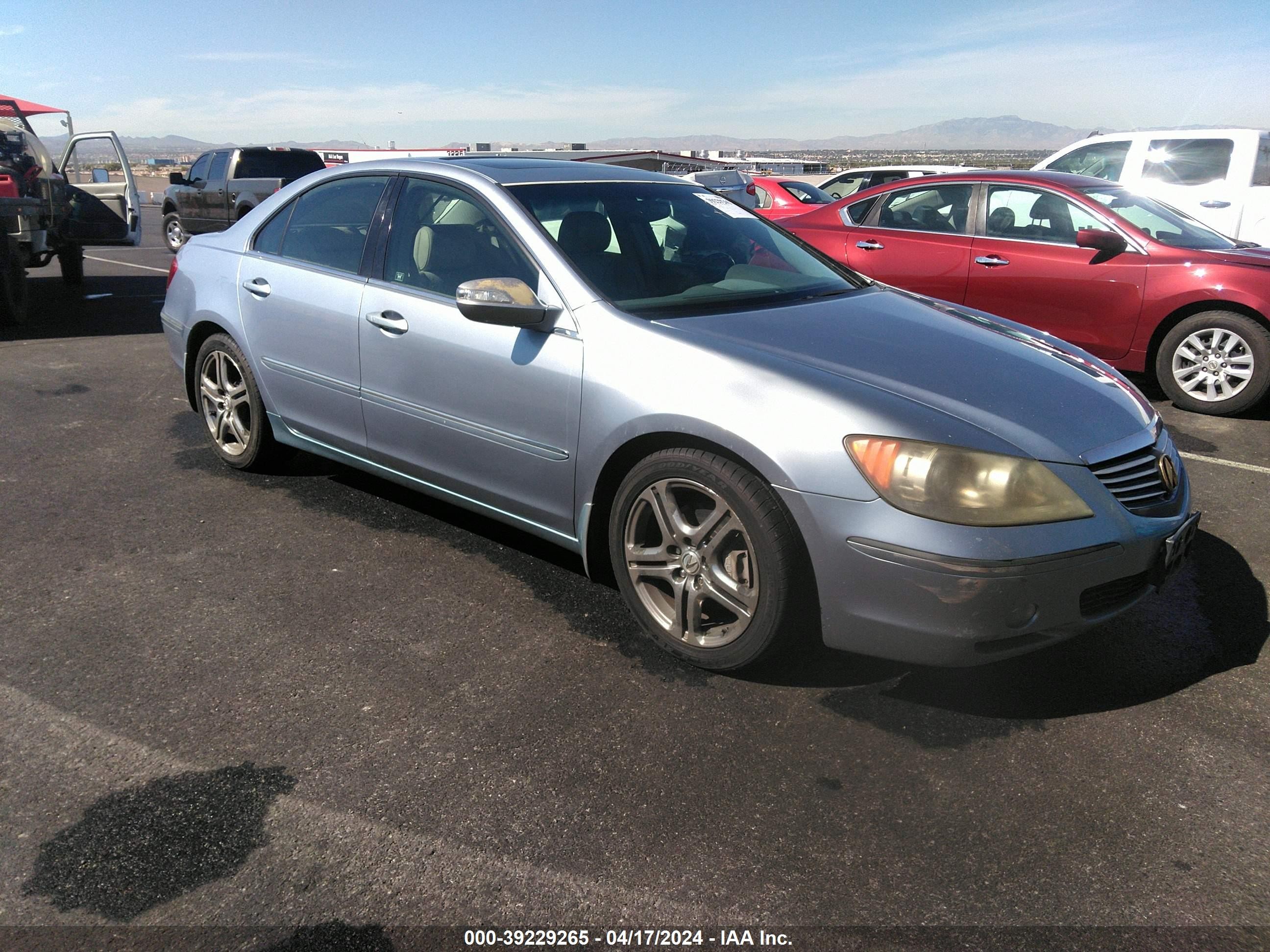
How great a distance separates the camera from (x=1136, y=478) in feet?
9.69

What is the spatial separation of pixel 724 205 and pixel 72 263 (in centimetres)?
1055

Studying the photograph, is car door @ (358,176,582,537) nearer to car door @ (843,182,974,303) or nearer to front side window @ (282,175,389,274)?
front side window @ (282,175,389,274)

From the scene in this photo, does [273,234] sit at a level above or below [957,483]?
above

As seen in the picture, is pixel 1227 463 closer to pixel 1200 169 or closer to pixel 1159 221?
pixel 1159 221

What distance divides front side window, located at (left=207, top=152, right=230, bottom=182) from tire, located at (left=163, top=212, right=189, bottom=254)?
3.91ft

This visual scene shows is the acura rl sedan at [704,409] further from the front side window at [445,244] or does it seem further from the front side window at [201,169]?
the front side window at [201,169]

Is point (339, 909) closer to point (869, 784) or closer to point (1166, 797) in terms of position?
point (869, 784)

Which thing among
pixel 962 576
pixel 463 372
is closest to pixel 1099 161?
pixel 463 372

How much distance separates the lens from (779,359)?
9.73ft

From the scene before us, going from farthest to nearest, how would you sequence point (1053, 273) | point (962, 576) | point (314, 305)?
1. point (1053, 273)
2. point (314, 305)
3. point (962, 576)

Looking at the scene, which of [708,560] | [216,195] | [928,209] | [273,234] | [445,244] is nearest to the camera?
[708,560]

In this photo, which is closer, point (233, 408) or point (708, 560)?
point (708, 560)

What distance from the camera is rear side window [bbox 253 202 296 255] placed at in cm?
455

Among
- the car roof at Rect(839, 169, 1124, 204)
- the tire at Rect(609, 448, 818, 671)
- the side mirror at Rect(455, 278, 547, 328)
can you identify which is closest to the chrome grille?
the tire at Rect(609, 448, 818, 671)
